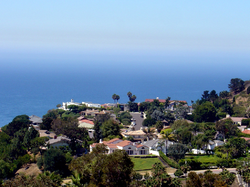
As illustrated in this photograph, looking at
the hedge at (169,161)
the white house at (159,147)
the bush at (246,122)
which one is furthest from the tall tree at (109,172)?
the bush at (246,122)

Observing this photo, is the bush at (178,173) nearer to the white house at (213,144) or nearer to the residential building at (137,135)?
the white house at (213,144)

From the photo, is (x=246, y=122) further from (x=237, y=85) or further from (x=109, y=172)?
(x=109, y=172)

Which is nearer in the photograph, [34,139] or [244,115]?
[34,139]

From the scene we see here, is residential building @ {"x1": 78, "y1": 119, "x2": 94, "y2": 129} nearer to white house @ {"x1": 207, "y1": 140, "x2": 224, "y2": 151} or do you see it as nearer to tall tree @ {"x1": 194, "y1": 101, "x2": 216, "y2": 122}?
tall tree @ {"x1": 194, "y1": 101, "x2": 216, "y2": 122}

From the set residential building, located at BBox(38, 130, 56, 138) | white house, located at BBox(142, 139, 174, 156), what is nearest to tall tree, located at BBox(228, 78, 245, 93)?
white house, located at BBox(142, 139, 174, 156)

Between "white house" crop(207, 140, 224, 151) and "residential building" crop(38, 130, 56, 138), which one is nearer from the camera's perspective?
"white house" crop(207, 140, 224, 151)

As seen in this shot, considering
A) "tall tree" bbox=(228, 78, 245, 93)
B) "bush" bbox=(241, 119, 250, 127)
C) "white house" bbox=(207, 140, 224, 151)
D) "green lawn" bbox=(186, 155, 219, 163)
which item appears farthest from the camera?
"tall tree" bbox=(228, 78, 245, 93)

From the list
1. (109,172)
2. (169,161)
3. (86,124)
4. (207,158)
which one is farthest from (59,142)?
(109,172)

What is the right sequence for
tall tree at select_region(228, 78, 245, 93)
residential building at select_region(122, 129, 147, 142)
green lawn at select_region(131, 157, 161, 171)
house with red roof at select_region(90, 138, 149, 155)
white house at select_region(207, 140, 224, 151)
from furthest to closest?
tall tree at select_region(228, 78, 245, 93), residential building at select_region(122, 129, 147, 142), white house at select_region(207, 140, 224, 151), house with red roof at select_region(90, 138, 149, 155), green lawn at select_region(131, 157, 161, 171)

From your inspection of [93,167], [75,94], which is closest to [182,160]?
[93,167]

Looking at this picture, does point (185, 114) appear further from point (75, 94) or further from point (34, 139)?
point (75, 94)

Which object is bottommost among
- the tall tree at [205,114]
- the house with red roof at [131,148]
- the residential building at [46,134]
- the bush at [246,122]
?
the house with red roof at [131,148]
